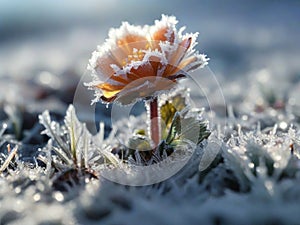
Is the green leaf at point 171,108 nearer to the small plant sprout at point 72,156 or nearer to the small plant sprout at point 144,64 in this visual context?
the small plant sprout at point 144,64

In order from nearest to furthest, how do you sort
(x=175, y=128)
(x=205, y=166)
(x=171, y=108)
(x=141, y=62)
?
1. (x=205, y=166)
2. (x=141, y=62)
3. (x=175, y=128)
4. (x=171, y=108)

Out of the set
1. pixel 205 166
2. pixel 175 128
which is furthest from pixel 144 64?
pixel 205 166

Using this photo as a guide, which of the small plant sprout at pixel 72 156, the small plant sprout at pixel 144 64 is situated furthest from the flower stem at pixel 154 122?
the small plant sprout at pixel 72 156

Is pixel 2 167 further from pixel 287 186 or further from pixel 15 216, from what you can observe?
pixel 287 186

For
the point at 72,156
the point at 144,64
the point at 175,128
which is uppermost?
the point at 144,64

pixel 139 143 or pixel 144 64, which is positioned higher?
pixel 144 64

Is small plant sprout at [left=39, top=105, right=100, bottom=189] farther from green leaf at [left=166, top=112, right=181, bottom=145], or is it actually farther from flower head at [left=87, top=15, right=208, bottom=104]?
green leaf at [left=166, top=112, right=181, bottom=145]

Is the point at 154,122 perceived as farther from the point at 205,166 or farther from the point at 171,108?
the point at 205,166

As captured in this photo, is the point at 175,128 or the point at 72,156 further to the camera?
the point at 175,128
